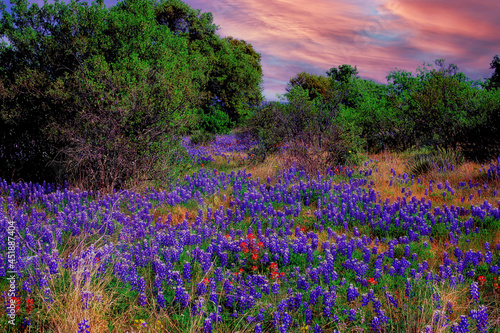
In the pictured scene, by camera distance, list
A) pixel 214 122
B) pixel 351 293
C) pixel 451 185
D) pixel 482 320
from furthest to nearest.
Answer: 1. pixel 214 122
2. pixel 451 185
3. pixel 351 293
4. pixel 482 320

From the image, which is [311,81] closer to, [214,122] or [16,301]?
[214,122]

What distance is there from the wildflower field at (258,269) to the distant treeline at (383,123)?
4.09 metres

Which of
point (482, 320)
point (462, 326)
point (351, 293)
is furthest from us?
point (351, 293)

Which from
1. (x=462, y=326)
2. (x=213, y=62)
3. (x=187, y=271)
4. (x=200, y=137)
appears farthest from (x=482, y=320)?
(x=213, y=62)

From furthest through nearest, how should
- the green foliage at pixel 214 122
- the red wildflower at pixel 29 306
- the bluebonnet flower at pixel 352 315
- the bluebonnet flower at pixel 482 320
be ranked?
the green foliage at pixel 214 122, the red wildflower at pixel 29 306, the bluebonnet flower at pixel 352 315, the bluebonnet flower at pixel 482 320

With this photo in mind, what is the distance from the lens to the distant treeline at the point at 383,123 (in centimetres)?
1095

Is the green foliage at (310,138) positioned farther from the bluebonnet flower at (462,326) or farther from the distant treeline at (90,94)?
the bluebonnet flower at (462,326)

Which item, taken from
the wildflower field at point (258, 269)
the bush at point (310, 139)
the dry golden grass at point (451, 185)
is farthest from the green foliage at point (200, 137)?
the wildflower field at point (258, 269)

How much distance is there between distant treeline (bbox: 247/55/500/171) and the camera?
35.9ft

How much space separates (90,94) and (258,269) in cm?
622

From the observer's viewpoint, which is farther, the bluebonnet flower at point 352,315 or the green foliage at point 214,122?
the green foliage at point 214,122

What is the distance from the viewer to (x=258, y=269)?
4.50 m

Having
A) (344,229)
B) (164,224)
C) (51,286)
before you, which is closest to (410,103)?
(344,229)

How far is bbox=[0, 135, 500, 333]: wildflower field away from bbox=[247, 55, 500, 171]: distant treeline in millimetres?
4093
